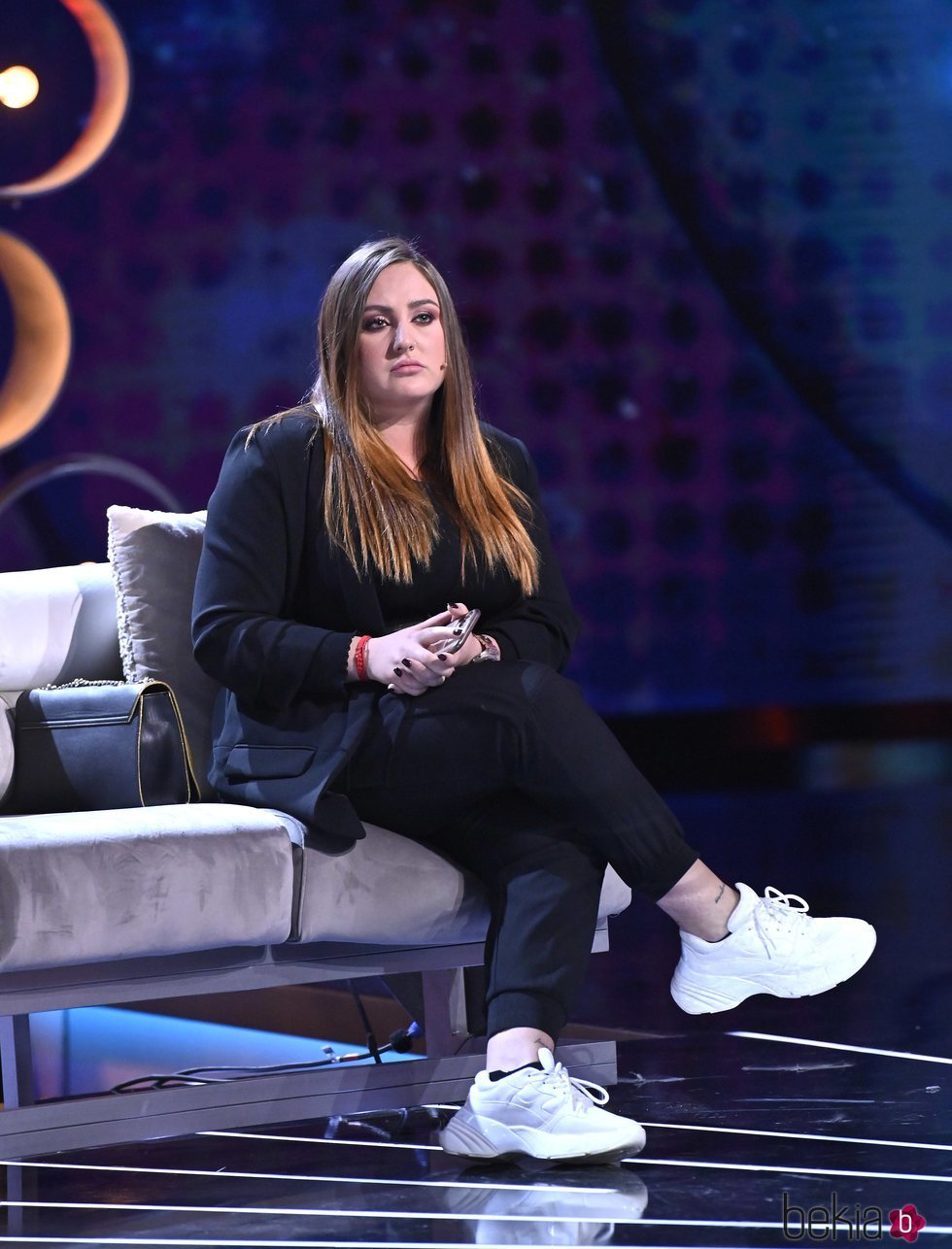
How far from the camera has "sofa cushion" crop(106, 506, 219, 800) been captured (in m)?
2.66

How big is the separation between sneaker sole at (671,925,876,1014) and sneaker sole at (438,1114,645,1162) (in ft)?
0.92

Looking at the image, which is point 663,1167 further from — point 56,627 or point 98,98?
point 98,98

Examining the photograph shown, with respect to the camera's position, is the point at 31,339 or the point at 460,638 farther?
the point at 31,339

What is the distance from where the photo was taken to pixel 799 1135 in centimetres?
221

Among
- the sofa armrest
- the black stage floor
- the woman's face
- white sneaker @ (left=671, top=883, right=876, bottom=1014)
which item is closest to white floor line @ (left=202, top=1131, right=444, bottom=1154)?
the black stage floor

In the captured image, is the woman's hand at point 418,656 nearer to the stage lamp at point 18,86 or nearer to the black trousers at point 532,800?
the black trousers at point 532,800

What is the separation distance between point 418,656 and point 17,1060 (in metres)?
0.75

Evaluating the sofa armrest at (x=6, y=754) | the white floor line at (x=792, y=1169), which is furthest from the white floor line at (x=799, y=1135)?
the sofa armrest at (x=6, y=754)

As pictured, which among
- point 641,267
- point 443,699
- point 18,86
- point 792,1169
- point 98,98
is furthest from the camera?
point 641,267

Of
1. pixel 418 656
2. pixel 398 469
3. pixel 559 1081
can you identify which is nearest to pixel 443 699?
pixel 418 656

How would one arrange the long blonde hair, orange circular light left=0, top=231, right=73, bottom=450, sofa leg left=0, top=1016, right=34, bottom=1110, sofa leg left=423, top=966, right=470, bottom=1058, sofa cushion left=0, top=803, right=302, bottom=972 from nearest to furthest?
sofa cushion left=0, top=803, right=302, bottom=972
sofa leg left=0, top=1016, right=34, bottom=1110
the long blonde hair
sofa leg left=423, top=966, right=470, bottom=1058
orange circular light left=0, top=231, right=73, bottom=450

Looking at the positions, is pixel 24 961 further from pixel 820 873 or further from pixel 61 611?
pixel 820 873

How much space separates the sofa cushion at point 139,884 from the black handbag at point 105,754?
6.5 inches

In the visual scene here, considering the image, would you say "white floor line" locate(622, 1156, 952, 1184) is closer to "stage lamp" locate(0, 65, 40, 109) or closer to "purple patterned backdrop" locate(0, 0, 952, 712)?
"purple patterned backdrop" locate(0, 0, 952, 712)
